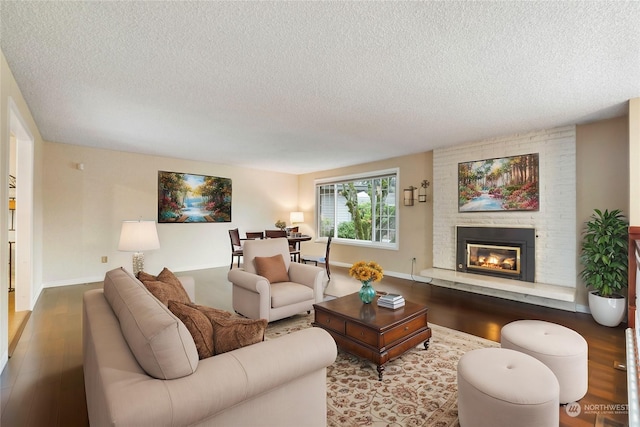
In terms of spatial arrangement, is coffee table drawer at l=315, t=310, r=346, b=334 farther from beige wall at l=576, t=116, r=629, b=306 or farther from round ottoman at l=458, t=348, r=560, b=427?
beige wall at l=576, t=116, r=629, b=306

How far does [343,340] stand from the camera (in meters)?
2.58

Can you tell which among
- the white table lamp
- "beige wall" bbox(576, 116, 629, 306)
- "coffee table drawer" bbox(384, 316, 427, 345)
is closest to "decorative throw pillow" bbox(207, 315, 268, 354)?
"coffee table drawer" bbox(384, 316, 427, 345)

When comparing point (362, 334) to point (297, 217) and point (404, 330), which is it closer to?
point (404, 330)

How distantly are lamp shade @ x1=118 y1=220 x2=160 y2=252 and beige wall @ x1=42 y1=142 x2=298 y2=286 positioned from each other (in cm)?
336

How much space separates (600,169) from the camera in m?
3.92

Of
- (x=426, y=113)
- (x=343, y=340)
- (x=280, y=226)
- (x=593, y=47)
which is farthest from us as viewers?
(x=280, y=226)

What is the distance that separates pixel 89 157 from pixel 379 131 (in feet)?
17.0

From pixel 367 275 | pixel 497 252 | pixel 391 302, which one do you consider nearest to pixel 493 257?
pixel 497 252

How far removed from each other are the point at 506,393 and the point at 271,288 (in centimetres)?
245

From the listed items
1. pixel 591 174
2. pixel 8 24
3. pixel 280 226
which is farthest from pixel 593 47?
pixel 280 226

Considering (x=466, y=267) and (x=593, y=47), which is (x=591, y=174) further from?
(x=593, y=47)

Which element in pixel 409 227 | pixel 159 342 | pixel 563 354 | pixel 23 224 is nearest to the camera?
pixel 159 342

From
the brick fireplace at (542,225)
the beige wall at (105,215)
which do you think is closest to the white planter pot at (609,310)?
the brick fireplace at (542,225)

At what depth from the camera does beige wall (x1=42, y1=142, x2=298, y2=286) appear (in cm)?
516
